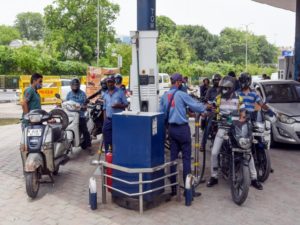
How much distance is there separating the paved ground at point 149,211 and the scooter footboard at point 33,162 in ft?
1.60

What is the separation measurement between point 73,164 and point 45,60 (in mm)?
34211

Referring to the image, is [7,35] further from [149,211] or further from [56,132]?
[149,211]

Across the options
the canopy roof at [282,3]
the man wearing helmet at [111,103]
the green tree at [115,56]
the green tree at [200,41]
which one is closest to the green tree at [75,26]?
the green tree at [115,56]

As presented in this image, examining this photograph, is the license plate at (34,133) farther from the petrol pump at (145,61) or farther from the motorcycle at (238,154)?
the motorcycle at (238,154)

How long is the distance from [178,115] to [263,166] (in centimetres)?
196

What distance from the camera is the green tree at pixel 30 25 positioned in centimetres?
10944

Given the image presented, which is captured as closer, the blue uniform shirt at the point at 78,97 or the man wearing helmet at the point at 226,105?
the man wearing helmet at the point at 226,105

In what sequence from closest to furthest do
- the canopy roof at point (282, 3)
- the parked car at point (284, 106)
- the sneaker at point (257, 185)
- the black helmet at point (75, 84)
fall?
the sneaker at point (257, 185), the black helmet at point (75, 84), the parked car at point (284, 106), the canopy roof at point (282, 3)

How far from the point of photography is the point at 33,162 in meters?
6.11

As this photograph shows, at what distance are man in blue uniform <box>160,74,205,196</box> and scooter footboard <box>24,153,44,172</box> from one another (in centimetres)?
191

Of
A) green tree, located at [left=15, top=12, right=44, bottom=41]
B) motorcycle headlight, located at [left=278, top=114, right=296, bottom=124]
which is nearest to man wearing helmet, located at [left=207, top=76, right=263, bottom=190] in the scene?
motorcycle headlight, located at [left=278, top=114, right=296, bottom=124]

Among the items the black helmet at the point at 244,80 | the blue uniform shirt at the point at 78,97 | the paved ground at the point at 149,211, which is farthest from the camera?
the blue uniform shirt at the point at 78,97

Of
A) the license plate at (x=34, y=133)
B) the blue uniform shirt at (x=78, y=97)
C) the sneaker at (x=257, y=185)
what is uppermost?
the blue uniform shirt at (x=78, y=97)

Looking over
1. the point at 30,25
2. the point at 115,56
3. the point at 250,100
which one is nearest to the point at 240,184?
the point at 250,100
